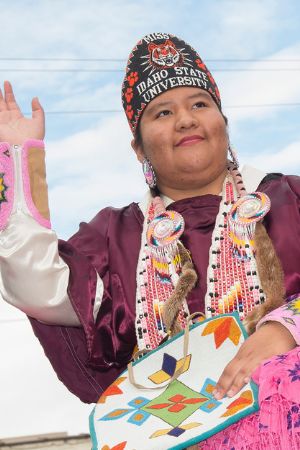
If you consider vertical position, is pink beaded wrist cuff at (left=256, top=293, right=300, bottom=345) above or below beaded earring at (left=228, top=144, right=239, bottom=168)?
below

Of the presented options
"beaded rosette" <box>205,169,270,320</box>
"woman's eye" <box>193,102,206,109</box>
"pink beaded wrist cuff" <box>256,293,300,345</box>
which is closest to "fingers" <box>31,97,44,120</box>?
"woman's eye" <box>193,102,206,109</box>

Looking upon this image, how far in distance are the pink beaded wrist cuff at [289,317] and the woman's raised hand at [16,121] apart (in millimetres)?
934

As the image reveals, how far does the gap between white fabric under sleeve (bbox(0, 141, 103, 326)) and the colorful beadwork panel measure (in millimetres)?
357

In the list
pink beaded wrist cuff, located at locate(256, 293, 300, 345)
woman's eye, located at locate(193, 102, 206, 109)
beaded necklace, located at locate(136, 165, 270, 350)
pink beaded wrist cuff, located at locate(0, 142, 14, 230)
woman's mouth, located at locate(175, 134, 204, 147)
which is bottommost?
pink beaded wrist cuff, located at locate(256, 293, 300, 345)

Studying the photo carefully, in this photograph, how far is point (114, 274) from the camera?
2719mm

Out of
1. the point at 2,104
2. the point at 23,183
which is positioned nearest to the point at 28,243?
the point at 23,183

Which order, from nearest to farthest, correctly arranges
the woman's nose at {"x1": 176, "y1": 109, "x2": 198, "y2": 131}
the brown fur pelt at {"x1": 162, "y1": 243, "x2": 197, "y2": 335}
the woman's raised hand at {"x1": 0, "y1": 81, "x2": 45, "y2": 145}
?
the brown fur pelt at {"x1": 162, "y1": 243, "x2": 197, "y2": 335}
the woman's raised hand at {"x1": 0, "y1": 81, "x2": 45, "y2": 145}
the woman's nose at {"x1": 176, "y1": 109, "x2": 198, "y2": 131}

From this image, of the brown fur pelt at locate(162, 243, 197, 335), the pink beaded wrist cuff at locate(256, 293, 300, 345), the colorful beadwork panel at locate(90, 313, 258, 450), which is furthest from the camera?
the brown fur pelt at locate(162, 243, 197, 335)

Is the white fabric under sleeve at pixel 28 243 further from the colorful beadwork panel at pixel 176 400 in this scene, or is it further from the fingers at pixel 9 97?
the colorful beadwork panel at pixel 176 400

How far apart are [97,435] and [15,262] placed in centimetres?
61

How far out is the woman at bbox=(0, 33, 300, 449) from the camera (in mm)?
2486

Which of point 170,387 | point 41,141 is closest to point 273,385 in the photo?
point 170,387

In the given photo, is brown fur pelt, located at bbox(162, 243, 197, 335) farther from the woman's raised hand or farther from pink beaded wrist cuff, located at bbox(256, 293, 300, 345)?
the woman's raised hand

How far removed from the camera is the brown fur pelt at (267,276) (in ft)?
7.68
